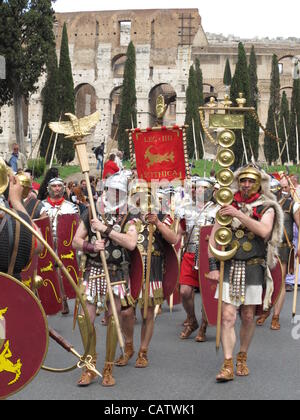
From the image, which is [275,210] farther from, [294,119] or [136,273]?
[294,119]

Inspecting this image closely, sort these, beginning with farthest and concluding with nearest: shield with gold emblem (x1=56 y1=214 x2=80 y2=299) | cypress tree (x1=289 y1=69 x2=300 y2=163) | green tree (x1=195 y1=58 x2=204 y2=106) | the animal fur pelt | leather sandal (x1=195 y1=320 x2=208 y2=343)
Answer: green tree (x1=195 y1=58 x2=204 y2=106), cypress tree (x1=289 y1=69 x2=300 y2=163), shield with gold emblem (x1=56 y1=214 x2=80 y2=299), leather sandal (x1=195 y1=320 x2=208 y2=343), the animal fur pelt

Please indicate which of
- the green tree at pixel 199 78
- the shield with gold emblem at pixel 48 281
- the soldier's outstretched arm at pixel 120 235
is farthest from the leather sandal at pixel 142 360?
the green tree at pixel 199 78

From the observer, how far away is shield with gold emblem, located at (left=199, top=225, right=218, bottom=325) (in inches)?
325

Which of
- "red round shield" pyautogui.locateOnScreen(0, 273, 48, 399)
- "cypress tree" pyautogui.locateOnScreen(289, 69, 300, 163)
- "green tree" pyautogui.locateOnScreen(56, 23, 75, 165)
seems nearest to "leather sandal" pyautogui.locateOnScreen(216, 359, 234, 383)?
"red round shield" pyautogui.locateOnScreen(0, 273, 48, 399)

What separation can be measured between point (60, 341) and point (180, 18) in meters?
62.0

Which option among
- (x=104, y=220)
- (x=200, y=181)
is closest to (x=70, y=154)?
(x=200, y=181)

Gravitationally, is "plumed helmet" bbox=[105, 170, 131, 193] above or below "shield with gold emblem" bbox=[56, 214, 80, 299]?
above

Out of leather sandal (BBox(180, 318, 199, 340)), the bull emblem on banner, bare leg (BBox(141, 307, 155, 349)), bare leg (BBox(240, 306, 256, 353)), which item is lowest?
leather sandal (BBox(180, 318, 199, 340))

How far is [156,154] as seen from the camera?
7.86 m

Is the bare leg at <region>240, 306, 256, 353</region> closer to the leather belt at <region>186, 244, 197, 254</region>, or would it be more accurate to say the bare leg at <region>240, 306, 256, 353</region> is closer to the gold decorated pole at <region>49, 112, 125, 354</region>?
the gold decorated pole at <region>49, 112, 125, 354</region>

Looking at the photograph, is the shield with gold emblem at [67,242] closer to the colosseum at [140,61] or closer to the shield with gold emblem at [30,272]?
the shield with gold emblem at [30,272]

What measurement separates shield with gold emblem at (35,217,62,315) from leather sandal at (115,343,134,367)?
205 cm

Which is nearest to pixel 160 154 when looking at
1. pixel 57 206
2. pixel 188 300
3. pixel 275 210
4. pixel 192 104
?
→ pixel 275 210

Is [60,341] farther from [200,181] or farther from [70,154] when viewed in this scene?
[70,154]
